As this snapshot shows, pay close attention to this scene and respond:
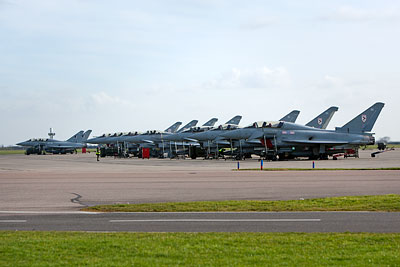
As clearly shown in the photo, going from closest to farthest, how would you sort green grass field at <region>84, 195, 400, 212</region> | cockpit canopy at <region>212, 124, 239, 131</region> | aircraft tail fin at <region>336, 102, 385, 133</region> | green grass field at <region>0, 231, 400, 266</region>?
green grass field at <region>0, 231, 400, 266</region>
green grass field at <region>84, 195, 400, 212</region>
aircraft tail fin at <region>336, 102, 385, 133</region>
cockpit canopy at <region>212, 124, 239, 131</region>

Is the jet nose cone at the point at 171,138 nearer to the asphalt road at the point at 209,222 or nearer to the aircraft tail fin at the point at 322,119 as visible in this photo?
the aircraft tail fin at the point at 322,119

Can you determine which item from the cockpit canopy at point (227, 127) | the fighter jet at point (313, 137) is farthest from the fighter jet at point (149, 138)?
the fighter jet at point (313, 137)

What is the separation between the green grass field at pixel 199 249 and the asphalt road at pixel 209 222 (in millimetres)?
878

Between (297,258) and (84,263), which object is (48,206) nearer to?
(84,263)

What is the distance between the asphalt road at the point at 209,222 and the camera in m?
10.4

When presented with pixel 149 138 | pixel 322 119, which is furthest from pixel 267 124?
pixel 149 138

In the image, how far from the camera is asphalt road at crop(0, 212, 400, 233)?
34.2 feet

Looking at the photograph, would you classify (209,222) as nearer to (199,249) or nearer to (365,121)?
(199,249)

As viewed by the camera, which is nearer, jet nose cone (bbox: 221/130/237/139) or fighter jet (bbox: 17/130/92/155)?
jet nose cone (bbox: 221/130/237/139)

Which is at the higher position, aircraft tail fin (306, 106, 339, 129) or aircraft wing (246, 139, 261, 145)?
aircraft tail fin (306, 106, 339, 129)

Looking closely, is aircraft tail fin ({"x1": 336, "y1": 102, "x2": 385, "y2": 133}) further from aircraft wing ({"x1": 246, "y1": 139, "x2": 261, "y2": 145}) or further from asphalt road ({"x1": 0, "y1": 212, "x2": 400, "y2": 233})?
asphalt road ({"x1": 0, "y1": 212, "x2": 400, "y2": 233})

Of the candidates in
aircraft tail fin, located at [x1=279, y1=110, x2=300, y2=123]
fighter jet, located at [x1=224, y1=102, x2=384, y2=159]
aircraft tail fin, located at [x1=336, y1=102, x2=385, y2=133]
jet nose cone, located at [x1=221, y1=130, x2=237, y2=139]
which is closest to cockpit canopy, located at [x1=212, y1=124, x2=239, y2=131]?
jet nose cone, located at [x1=221, y1=130, x2=237, y2=139]

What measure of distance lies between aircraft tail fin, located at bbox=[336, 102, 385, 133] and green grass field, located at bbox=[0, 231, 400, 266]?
42.2 m

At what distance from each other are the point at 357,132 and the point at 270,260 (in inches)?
1761
